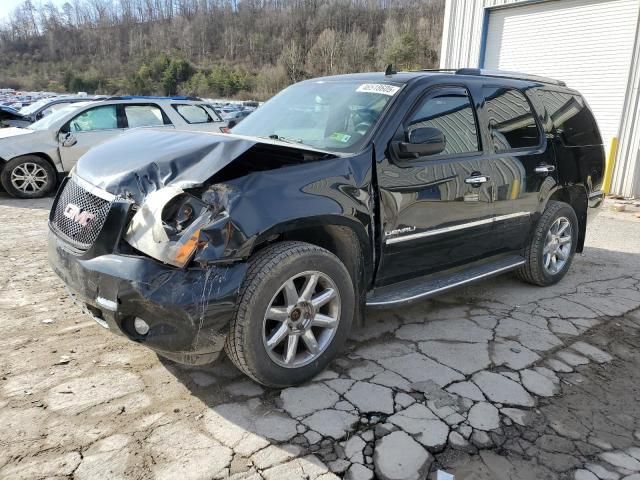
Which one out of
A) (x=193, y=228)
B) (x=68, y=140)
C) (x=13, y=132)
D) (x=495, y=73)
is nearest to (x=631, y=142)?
(x=495, y=73)

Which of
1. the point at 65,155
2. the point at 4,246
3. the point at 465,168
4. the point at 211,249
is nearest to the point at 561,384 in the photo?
the point at 465,168

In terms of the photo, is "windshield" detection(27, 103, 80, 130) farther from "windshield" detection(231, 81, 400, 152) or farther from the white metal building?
the white metal building

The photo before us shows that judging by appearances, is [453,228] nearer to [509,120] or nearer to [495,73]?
[509,120]

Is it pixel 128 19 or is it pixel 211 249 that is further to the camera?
pixel 128 19

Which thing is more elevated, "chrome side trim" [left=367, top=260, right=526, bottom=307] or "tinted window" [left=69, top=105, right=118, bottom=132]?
"tinted window" [left=69, top=105, right=118, bottom=132]

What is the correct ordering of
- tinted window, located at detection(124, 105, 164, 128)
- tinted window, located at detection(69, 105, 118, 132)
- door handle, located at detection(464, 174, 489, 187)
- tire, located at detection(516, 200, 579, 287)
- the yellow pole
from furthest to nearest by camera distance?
the yellow pole → tinted window, located at detection(124, 105, 164, 128) → tinted window, located at detection(69, 105, 118, 132) → tire, located at detection(516, 200, 579, 287) → door handle, located at detection(464, 174, 489, 187)

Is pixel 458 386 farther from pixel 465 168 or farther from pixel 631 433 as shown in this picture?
pixel 465 168

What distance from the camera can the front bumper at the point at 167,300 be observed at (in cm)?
245

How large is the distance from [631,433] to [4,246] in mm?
6058

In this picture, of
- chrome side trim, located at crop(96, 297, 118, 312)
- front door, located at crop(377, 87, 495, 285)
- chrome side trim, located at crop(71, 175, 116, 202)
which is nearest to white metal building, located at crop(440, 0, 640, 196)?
front door, located at crop(377, 87, 495, 285)

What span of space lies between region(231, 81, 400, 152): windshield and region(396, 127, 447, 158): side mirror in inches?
10.2

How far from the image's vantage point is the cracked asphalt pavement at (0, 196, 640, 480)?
2381 millimetres

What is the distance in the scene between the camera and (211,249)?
2.49 meters

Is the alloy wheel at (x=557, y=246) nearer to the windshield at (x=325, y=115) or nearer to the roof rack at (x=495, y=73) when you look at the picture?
the roof rack at (x=495, y=73)
